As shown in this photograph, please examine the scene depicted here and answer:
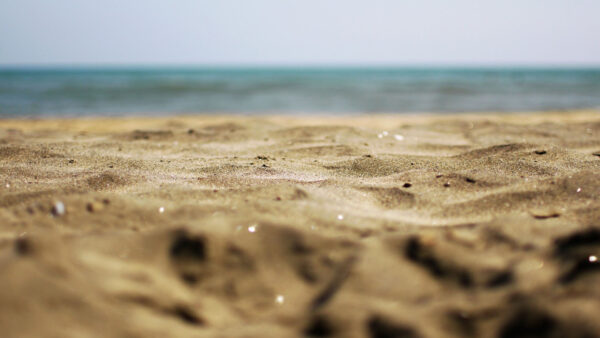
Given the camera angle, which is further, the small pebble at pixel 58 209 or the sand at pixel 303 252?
the small pebble at pixel 58 209

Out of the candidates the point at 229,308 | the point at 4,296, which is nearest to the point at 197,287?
the point at 229,308

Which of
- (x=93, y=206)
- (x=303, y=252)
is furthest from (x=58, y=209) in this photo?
(x=303, y=252)

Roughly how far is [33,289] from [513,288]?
1.14 metres

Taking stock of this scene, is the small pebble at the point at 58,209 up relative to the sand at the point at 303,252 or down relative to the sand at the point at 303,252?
up

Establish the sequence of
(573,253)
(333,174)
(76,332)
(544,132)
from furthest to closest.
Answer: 1. (544,132)
2. (333,174)
3. (573,253)
4. (76,332)

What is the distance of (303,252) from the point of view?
131cm

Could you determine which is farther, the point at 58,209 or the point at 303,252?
the point at 58,209

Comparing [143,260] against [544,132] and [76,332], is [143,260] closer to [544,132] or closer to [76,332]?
[76,332]

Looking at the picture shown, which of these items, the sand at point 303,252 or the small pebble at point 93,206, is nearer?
the sand at point 303,252

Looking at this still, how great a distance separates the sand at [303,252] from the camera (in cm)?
99

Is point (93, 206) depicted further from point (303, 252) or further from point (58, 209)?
point (303, 252)

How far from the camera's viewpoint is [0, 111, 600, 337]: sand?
3.23 ft

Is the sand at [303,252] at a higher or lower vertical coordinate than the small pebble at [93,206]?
lower

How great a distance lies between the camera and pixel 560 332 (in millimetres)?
929
